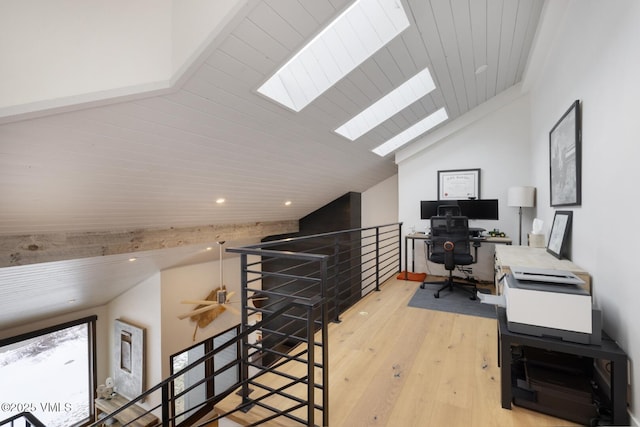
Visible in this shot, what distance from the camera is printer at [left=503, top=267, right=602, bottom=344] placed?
1.49 m

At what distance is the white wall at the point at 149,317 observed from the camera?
16.8ft

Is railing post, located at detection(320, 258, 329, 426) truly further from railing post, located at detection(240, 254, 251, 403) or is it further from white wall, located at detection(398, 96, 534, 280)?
white wall, located at detection(398, 96, 534, 280)

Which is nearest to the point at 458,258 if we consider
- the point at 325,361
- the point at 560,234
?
the point at 560,234

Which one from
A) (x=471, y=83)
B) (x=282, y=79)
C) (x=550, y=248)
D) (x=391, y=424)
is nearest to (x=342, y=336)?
(x=391, y=424)

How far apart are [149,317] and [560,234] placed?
5.96 meters

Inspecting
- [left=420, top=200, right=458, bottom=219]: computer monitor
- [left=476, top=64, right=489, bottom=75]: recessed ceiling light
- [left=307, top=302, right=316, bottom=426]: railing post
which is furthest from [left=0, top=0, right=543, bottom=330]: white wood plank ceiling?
[left=307, top=302, right=316, bottom=426]: railing post

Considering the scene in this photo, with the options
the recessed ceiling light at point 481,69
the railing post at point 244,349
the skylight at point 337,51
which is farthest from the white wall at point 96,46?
the recessed ceiling light at point 481,69

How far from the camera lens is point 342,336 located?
261 centimetres

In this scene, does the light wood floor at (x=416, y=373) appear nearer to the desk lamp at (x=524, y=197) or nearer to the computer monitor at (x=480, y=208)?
the desk lamp at (x=524, y=197)

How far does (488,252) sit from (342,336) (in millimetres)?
3053

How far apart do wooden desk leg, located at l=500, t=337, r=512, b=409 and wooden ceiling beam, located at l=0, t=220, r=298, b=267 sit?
148 inches

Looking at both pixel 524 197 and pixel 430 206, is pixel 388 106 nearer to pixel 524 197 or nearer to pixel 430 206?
pixel 430 206

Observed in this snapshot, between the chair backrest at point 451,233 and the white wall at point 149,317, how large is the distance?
4.56 m

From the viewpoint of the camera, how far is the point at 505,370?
1.63 m
